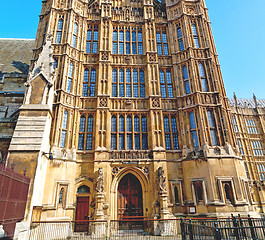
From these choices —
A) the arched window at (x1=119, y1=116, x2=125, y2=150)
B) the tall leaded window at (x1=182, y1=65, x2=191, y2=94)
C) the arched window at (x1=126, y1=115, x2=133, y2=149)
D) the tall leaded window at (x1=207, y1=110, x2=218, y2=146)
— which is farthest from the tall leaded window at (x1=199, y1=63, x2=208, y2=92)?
the arched window at (x1=119, y1=116, x2=125, y2=150)

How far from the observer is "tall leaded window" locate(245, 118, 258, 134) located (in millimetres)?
43428

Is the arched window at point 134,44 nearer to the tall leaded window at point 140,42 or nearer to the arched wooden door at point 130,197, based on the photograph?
the tall leaded window at point 140,42

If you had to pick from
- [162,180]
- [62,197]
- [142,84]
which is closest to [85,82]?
[142,84]

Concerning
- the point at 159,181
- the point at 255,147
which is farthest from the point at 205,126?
the point at 255,147

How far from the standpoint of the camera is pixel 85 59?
19734 millimetres

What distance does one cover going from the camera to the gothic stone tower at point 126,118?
567 inches

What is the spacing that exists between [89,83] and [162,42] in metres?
9.14

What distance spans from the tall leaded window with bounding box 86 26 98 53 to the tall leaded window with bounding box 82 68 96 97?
239 cm

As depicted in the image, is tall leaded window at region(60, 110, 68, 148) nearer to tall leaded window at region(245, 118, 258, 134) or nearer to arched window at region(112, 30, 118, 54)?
arched window at region(112, 30, 118, 54)

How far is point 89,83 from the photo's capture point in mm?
19031

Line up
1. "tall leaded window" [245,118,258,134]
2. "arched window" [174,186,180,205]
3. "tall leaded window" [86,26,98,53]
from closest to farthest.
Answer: "arched window" [174,186,180,205]
"tall leaded window" [86,26,98,53]
"tall leaded window" [245,118,258,134]

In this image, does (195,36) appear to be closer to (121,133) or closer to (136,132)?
(136,132)

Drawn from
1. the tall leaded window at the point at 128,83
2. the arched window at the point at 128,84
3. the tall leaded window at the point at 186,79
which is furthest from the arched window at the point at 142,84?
the tall leaded window at the point at 186,79

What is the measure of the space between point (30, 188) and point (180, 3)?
22629mm
